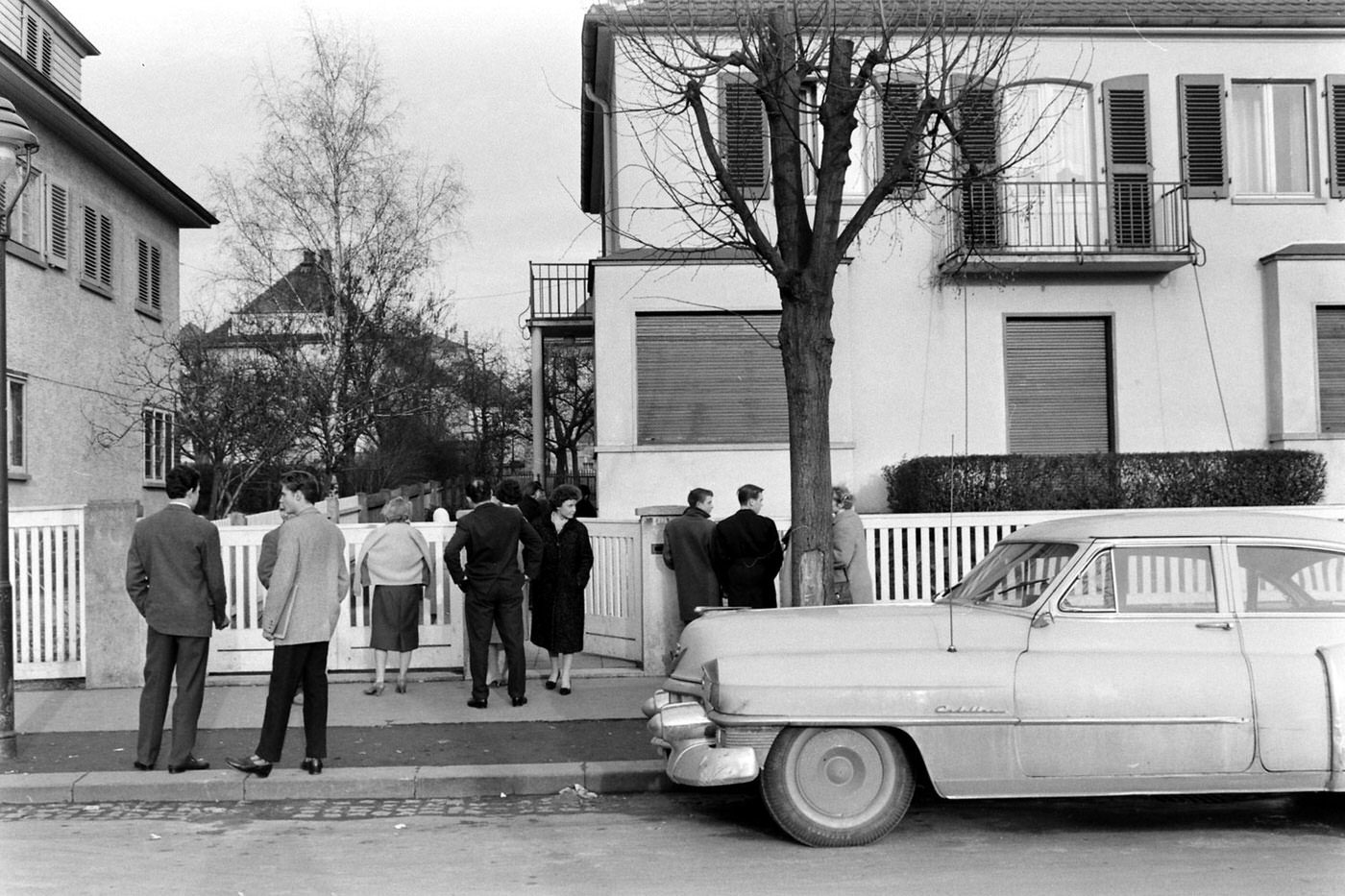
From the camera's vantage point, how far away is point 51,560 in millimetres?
11359

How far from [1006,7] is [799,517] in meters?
10.0

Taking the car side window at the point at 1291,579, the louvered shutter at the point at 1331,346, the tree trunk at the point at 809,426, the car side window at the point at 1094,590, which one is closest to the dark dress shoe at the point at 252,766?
the tree trunk at the point at 809,426

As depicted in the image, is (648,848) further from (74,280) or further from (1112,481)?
(74,280)

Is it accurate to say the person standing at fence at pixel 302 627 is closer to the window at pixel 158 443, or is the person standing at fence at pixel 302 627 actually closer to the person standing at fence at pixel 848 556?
the person standing at fence at pixel 848 556

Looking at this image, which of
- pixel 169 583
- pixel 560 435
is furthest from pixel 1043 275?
pixel 560 435

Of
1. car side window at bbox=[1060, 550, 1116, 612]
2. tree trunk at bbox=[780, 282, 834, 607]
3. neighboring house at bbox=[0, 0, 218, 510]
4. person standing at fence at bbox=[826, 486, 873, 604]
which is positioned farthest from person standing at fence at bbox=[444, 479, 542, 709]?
neighboring house at bbox=[0, 0, 218, 510]

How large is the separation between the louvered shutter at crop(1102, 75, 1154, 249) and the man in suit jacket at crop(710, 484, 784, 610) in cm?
956

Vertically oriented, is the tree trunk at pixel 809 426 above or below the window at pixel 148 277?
below

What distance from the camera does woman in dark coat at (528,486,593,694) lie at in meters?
10.8

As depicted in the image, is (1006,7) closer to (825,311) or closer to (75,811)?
(825,311)

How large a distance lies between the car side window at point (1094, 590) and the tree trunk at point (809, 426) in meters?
2.65

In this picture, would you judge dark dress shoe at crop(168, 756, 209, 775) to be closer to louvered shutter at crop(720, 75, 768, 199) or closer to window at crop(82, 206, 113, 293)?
louvered shutter at crop(720, 75, 768, 199)

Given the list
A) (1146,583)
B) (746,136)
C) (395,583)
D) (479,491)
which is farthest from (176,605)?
(746,136)

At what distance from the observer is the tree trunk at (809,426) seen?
30.2 feet
